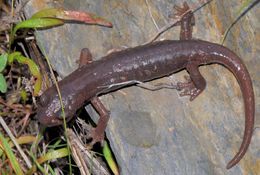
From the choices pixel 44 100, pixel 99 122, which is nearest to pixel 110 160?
pixel 99 122

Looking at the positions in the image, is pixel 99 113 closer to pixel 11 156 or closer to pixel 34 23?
pixel 11 156

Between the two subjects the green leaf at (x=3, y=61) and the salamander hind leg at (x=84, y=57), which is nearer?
the green leaf at (x=3, y=61)

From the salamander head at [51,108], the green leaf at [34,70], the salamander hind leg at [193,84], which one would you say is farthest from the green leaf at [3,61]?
the salamander hind leg at [193,84]

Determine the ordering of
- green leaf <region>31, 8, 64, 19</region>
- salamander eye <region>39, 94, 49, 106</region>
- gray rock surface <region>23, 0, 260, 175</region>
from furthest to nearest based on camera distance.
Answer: green leaf <region>31, 8, 64, 19</region>
salamander eye <region>39, 94, 49, 106</region>
gray rock surface <region>23, 0, 260, 175</region>

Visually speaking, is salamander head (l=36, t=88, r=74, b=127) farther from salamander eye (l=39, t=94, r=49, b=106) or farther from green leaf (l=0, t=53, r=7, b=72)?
green leaf (l=0, t=53, r=7, b=72)

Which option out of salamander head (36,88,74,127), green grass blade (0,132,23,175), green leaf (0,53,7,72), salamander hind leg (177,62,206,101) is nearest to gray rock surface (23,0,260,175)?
salamander hind leg (177,62,206,101)

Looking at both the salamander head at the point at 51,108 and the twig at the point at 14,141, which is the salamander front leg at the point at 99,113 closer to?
the salamander head at the point at 51,108
